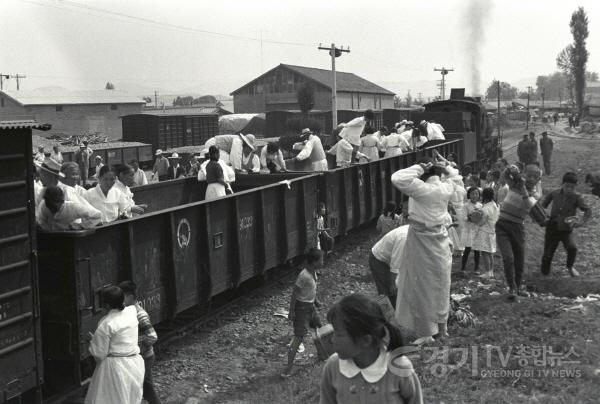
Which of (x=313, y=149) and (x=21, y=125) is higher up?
(x=21, y=125)

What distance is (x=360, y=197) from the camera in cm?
1375

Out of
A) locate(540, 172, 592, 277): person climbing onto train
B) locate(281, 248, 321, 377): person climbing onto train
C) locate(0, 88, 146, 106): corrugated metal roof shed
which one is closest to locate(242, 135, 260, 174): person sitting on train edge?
locate(540, 172, 592, 277): person climbing onto train

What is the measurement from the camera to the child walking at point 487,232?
10.4 meters

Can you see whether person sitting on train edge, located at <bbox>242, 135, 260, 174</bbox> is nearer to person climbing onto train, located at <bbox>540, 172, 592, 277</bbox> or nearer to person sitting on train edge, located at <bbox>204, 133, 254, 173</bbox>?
person sitting on train edge, located at <bbox>204, 133, 254, 173</bbox>

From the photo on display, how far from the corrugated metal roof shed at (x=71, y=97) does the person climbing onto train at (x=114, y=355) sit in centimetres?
5002

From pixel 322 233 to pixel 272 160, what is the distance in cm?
233

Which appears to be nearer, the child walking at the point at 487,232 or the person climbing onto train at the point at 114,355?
the person climbing onto train at the point at 114,355

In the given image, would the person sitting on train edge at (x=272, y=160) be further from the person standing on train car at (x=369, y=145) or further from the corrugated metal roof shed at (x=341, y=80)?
the corrugated metal roof shed at (x=341, y=80)

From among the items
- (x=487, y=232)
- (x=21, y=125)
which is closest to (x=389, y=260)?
(x=487, y=232)

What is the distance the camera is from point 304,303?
278 inches

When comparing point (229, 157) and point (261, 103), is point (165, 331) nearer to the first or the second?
point (229, 157)

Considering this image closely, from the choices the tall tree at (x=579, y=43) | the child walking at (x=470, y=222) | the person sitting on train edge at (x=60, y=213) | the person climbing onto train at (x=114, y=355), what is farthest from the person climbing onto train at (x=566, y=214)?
the tall tree at (x=579, y=43)

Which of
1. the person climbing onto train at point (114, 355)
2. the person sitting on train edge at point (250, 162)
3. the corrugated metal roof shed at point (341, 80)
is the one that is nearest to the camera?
the person climbing onto train at point (114, 355)

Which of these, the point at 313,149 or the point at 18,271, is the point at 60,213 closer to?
the point at 18,271
